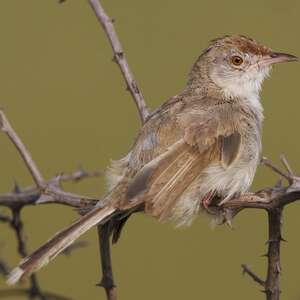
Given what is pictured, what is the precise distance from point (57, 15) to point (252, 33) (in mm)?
2971

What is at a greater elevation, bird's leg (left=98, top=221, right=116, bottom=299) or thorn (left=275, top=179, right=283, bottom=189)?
thorn (left=275, top=179, right=283, bottom=189)

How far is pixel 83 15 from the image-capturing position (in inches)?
514

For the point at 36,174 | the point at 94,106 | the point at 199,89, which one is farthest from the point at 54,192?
the point at 94,106

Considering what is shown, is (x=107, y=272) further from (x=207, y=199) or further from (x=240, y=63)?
(x=240, y=63)

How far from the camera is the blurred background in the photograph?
8.70m

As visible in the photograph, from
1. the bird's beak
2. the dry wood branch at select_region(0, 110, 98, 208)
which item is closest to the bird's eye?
the bird's beak

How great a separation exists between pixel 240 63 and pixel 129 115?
17.1 feet

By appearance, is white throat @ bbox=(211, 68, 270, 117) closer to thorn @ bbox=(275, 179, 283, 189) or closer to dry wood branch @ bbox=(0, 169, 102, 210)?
dry wood branch @ bbox=(0, 169, 102, 210)

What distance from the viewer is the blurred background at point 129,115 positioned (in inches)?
342

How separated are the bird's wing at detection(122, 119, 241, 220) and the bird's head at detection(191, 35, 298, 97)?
0.84m

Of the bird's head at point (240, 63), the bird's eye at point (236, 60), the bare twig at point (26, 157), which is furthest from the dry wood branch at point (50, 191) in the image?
the bird's eye at point (236, 60)

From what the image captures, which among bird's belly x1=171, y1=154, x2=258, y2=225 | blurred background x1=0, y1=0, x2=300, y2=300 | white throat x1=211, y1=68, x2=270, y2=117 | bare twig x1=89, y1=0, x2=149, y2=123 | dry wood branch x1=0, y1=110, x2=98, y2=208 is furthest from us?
blurred background x1=0, y1=0, x2=300, y2=300

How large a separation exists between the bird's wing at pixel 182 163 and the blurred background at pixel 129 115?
3.04 m

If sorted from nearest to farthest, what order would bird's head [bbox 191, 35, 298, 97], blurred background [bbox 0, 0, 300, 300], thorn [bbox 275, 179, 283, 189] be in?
thorn [bbox 275, 179, 283, 189] < bird's head [bbox 191, 35, 298, 97] < blurred background [bbox 0, 0, 300, 300]
